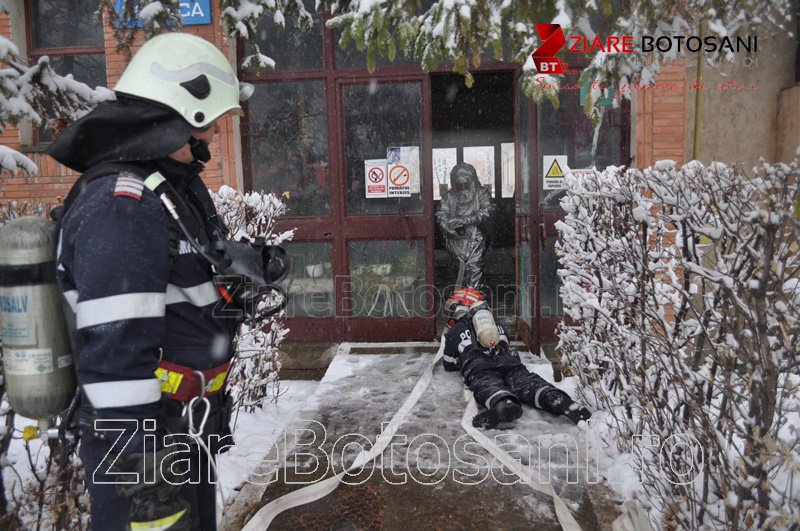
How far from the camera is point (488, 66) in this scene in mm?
6648

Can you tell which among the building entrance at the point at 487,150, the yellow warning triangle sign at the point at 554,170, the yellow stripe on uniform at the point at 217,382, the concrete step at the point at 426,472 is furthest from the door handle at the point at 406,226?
the yellow stripe on uniform at the point at 217,382

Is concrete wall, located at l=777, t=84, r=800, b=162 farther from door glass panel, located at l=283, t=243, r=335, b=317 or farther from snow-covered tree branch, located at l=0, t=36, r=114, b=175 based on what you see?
snow-covered tree branch, located at l=0, t=36, r=114, b=175

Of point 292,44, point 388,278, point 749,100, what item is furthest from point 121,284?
point 749,100

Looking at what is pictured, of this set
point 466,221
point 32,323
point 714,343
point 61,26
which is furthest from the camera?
point 466,221

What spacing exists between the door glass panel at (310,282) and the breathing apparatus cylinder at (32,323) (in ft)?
16.1

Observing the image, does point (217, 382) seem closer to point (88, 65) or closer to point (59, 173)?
point (59, 173)

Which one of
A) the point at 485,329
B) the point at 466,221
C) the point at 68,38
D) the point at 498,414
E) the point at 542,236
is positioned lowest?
the point at 498,414

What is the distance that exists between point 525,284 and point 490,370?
2.11 m

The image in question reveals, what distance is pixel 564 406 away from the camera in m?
4.14

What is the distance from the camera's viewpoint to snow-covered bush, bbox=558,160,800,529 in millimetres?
2061

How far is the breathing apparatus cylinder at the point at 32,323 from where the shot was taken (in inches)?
71.9

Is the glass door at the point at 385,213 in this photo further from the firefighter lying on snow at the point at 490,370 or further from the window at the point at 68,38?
the window at the point at 68,38

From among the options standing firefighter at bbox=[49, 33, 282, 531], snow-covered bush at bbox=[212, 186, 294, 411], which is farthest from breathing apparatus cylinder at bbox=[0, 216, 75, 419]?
snow-covered bush at bbox=[212, 186, 294, 411]

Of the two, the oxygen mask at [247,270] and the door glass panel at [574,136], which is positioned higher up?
the door glass panel at [574,136]
